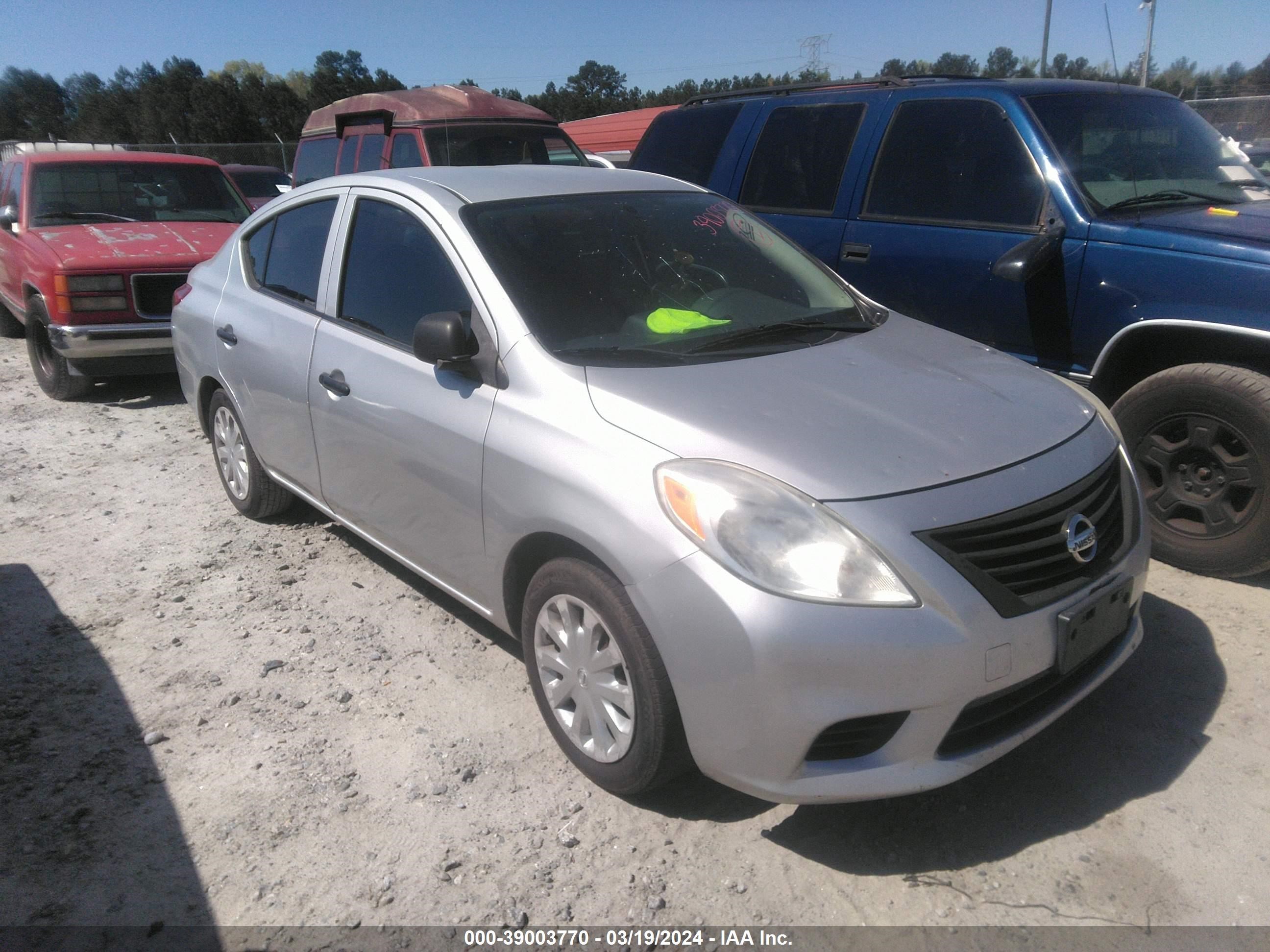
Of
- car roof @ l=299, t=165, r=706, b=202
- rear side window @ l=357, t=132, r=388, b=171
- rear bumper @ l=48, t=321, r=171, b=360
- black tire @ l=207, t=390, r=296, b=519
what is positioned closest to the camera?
car roof @ l=299, t=165, r=706, b=202

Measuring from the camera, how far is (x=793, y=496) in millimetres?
2363

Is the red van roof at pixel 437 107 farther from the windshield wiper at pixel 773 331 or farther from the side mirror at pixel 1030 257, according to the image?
the windshield wiper at pixel 773 331

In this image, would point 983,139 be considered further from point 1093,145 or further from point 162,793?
point 162,793

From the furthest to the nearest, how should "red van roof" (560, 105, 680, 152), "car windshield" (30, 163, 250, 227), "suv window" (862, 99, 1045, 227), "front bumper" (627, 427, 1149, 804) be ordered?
"red van roof" (560, 105, 680, 152), "car windshield" (30, 163, 250, 227), "suv window" (862, 99, 1045, 227), "front bumper" (627, 427, 1149, 804)

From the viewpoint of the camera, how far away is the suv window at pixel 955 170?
439 cm

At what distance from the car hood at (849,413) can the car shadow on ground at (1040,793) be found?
0.98 m

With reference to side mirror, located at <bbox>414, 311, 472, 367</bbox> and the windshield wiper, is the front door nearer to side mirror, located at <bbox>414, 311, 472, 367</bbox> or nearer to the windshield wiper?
side mirror, located at <bbox>414, 311, 472, 367</bbox>

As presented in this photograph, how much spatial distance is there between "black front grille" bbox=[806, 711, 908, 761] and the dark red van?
7.77m

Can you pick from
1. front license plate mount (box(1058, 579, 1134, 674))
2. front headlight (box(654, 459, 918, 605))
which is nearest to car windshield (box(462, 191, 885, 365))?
front headlight (box(654, 459, 918, 605))

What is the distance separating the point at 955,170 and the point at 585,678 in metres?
3.27

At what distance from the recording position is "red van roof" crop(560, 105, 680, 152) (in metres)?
15.3

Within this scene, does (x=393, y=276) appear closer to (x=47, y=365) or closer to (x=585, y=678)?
(x=585, y=678)

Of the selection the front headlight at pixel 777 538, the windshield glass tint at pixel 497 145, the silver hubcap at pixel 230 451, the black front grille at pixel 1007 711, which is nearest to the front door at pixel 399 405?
the front headlight at pixel 777 538

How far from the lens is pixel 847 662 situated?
223 centimetres
